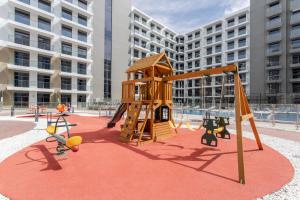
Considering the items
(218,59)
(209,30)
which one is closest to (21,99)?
(218,59)

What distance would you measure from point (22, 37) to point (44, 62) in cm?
474

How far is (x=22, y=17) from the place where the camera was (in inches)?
1144

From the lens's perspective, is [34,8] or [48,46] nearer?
[34,8]

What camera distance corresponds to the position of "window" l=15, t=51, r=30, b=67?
93.6 ft

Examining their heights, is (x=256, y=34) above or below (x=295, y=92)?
above

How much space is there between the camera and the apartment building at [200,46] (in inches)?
1786

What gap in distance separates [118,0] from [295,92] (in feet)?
136

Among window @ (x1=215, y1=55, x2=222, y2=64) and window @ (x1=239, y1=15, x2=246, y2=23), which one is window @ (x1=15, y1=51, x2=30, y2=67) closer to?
window @ (x1=215, y1=55, x2=222, y2=64)

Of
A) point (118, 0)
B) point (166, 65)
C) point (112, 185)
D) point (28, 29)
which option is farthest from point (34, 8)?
point (112, 185)

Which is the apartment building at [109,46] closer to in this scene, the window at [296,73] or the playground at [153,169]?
the playground at [153,169]

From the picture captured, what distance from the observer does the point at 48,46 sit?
32.0 m

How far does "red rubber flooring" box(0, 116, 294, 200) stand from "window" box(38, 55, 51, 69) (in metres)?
29.1

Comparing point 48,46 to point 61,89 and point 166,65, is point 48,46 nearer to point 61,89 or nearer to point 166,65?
point 61,89

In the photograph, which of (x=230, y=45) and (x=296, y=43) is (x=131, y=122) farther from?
(x=230, y=45)
